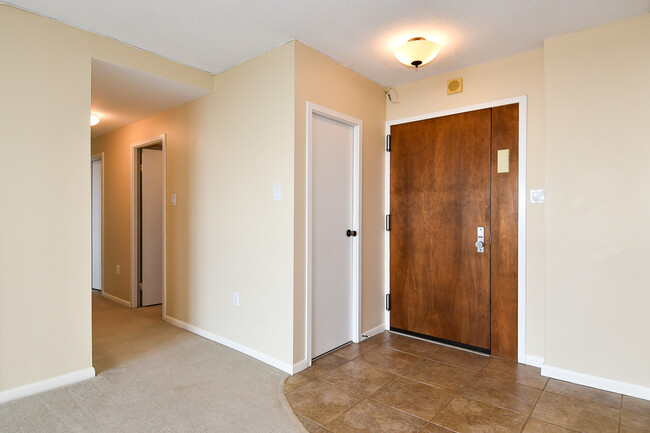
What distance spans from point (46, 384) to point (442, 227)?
3.17m

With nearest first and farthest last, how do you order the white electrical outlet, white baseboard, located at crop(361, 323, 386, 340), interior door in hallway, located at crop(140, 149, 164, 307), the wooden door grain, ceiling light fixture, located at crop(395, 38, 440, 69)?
ceiling light fixture, located at crop(395, 38, 440, 69), the white electrical outlet, the wooden door grain, white baseboard, located at crop(361, 323, 386, 340), interior door in hallway, located at crop(140, 149, 164, 307)

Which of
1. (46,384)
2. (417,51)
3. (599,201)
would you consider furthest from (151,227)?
(599,201)

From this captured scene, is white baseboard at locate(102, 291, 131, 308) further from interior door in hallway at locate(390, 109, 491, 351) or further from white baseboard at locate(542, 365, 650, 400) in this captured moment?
white baseboard at locate(542, 365, 650, 400)

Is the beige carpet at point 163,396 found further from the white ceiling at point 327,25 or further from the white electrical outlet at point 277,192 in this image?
the white ceiling at point 327,25

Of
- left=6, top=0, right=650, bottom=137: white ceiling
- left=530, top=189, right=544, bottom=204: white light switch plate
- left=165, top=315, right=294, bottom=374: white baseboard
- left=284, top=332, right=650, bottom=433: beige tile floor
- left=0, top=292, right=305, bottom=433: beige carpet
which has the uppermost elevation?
left=6, top=0, right=650, bottom=137: white ceiling

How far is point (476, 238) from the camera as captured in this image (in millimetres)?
3109

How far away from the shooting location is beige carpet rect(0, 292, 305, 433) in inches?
79.5

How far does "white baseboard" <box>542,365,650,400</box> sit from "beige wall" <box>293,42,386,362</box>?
1.49 meters

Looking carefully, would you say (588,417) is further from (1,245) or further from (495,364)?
(1,245)

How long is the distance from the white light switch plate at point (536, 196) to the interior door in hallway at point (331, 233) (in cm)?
145

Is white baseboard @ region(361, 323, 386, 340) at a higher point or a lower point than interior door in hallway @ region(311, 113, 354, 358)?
lower

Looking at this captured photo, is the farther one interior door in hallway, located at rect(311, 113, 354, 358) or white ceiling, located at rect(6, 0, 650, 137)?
interior door in hallway, located at rect(311, 113, 354, 358)

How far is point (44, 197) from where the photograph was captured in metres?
2.42

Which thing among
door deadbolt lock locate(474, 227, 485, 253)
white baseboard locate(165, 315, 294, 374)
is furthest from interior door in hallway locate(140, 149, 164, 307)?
door deadbolt lock locate(474, 227, 485, 253)
